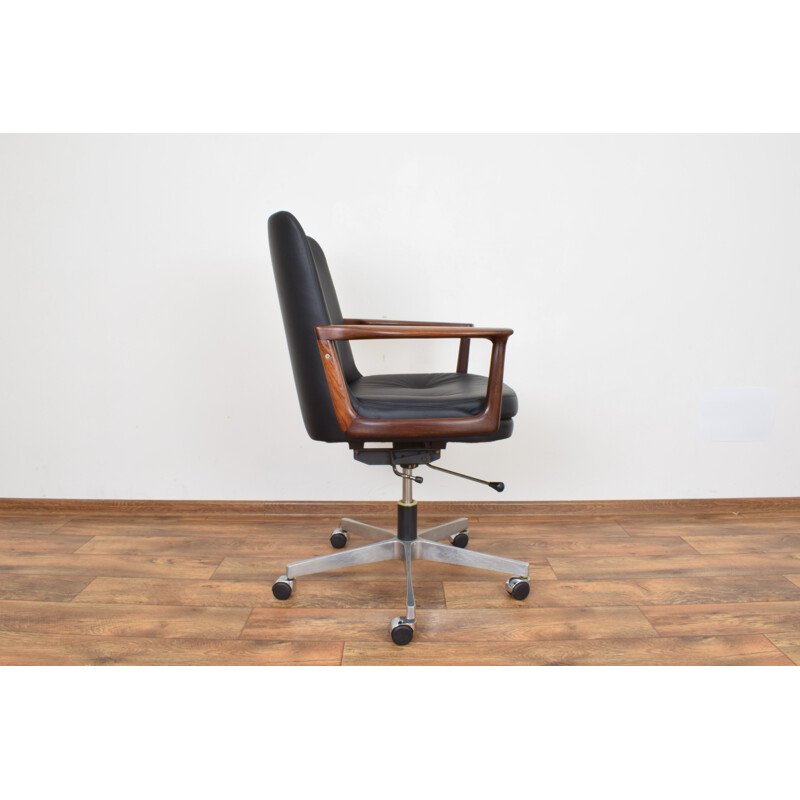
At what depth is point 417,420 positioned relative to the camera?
148 centimetres

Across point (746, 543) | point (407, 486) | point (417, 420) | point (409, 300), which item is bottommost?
point (746, 543)

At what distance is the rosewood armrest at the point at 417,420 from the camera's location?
143 cm

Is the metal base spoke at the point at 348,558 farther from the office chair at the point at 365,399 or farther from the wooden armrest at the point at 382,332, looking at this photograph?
the wooden armrest at the point at 382,332

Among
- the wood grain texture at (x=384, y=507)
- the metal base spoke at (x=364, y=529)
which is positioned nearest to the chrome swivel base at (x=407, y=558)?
the metal base spoke at (x=364, y=529)

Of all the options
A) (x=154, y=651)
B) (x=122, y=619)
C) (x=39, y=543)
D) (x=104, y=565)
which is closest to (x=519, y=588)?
(x=154, y=651)

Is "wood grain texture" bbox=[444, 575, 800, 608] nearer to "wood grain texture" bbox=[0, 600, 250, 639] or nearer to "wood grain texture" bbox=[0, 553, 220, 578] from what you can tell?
"wood grain texture" bbox=[0, 600, 250, 639]

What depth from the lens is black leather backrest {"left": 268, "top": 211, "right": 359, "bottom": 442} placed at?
1.45 m

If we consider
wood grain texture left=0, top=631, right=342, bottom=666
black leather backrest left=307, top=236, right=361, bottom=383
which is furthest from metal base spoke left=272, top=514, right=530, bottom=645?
black leather backrest left=307, top=236, right=361, bottom=383

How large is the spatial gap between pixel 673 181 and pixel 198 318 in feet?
6.51

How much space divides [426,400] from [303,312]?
390 millimetres

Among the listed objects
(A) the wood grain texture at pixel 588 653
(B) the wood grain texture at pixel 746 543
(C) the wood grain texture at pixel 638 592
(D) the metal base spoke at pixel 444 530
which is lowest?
(B) the wood grain texture at pixel 746 543

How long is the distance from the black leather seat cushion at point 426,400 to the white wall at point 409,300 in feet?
1.86

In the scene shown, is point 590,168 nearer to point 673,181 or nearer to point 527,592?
point 673,181

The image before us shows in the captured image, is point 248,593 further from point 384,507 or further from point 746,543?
point 746,543
